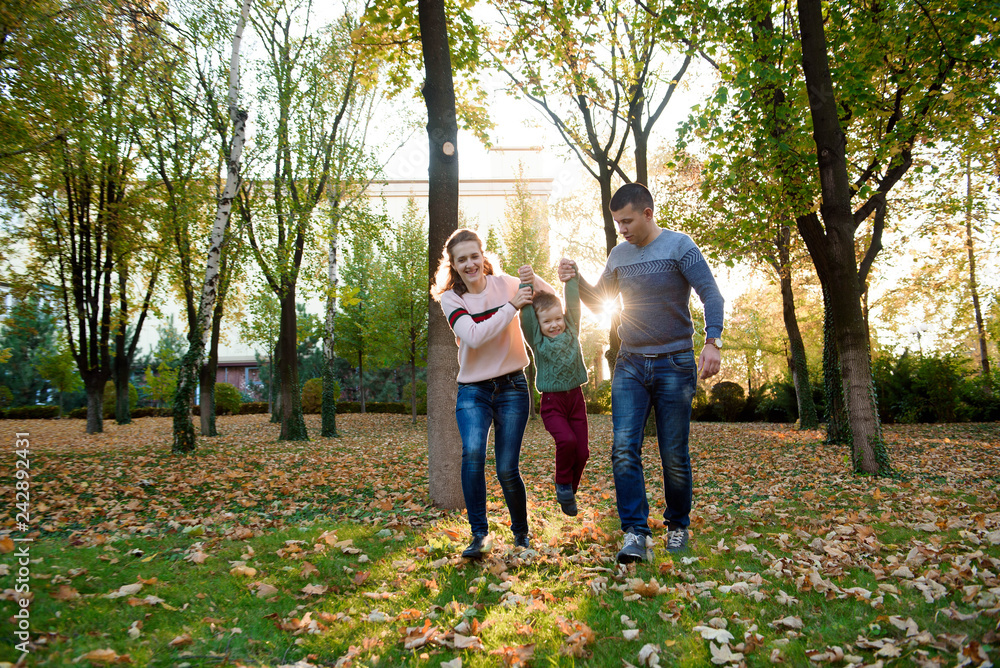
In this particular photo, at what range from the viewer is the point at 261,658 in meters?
2.71

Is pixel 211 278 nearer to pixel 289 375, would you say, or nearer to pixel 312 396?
pixel 289 375

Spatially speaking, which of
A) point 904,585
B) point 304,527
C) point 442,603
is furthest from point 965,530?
point 304,527

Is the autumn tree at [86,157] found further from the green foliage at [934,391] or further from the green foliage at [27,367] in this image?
the green foliage at [934,391]

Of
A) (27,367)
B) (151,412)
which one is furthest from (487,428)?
(27,367)

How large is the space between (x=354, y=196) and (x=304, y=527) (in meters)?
14.2

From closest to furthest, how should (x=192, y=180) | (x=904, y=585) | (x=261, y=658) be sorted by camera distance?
(x=261, y=658) → (x=904, y=585) → (x=192, y=180)

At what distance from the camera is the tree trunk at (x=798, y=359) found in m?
16.8

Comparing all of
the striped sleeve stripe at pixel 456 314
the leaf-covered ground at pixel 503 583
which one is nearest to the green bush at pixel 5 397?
the leaf-covered ground at pixel 503 583

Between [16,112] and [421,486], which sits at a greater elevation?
[16,112]

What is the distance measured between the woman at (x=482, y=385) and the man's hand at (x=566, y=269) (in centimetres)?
19

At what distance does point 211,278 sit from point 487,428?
10.4m

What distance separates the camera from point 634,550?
12.6ft

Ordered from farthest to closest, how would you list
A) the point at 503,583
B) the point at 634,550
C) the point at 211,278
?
the point at 211,278, the point at 634,550, the point at 503,583

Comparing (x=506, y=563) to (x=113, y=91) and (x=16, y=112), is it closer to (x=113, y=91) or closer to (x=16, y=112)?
(x=16, y=112)
